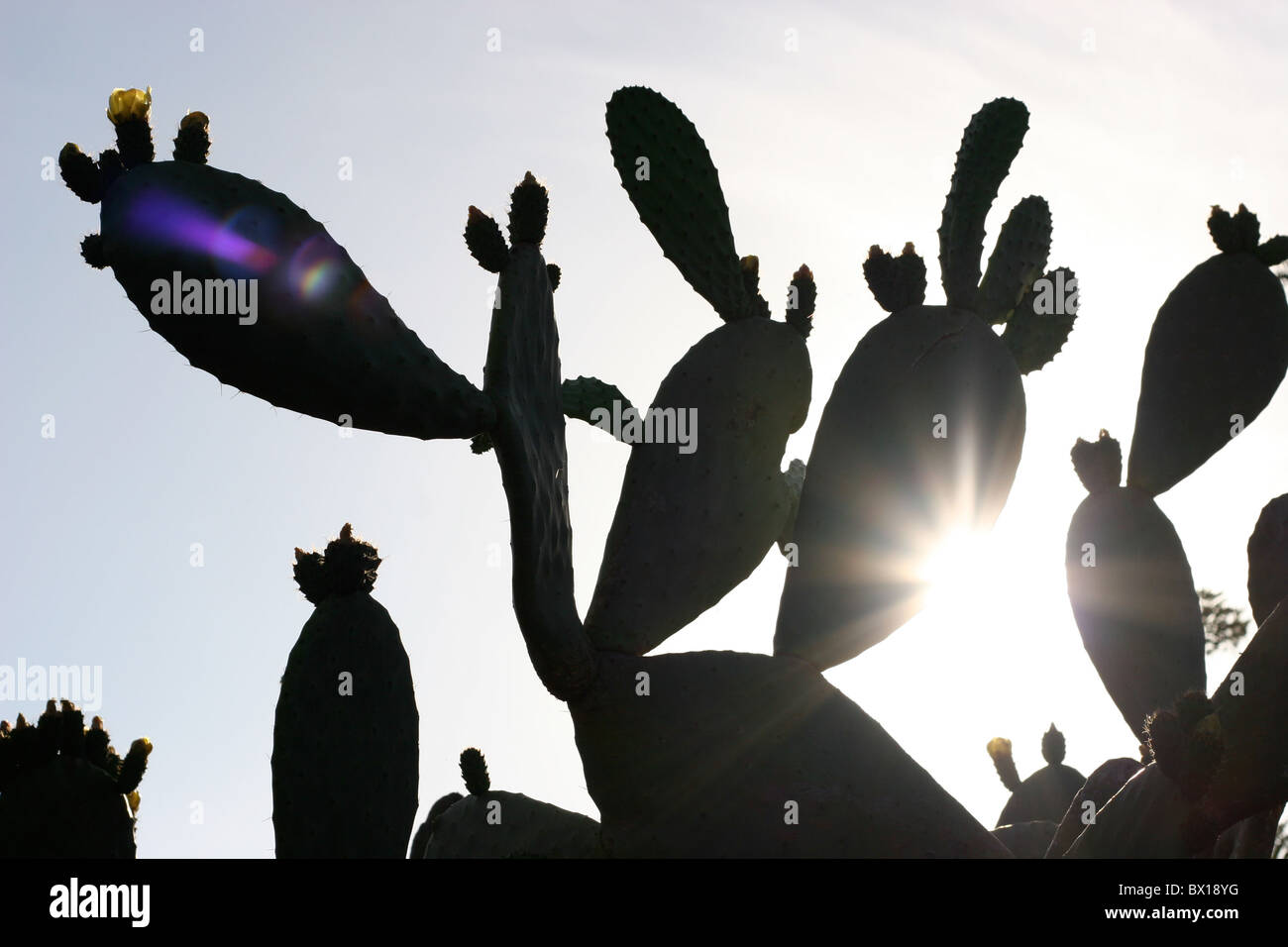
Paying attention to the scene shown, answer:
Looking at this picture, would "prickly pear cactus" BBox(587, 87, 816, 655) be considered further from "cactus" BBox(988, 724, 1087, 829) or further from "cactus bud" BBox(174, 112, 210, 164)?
"cactus" BBox(988, 724, 1087, 829)

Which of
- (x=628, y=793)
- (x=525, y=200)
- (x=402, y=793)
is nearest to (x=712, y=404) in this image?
(x=525, y=200)

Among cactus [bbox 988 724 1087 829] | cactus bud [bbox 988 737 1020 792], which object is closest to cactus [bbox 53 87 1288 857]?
cactus [bbox 988 724 1087 829]

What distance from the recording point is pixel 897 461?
3602 mm

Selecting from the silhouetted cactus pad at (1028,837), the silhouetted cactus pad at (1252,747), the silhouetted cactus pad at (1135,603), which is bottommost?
the silhouetted cactus pad at (1028,837)

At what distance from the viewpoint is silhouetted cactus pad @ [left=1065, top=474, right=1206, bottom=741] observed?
4273 mm

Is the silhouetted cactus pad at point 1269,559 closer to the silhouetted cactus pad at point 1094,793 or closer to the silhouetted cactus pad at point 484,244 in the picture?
the silhouetted cactus pad at point 1094,793

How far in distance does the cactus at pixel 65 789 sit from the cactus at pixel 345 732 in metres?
0.56

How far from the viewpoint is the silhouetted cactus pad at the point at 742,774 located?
3154 millimetres

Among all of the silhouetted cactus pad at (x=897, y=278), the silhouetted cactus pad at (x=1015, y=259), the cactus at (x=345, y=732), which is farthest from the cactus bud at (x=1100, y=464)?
the cactus at (x=345, y=732)

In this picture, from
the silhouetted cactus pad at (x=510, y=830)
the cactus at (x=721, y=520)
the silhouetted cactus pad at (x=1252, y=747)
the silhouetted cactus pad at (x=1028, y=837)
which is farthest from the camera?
the silhouetted cactus pad at (x=1028, y=837)

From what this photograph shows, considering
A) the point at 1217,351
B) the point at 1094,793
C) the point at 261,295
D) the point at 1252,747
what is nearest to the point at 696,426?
the point at 261,295

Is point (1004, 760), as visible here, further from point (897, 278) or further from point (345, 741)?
point (345, 741)

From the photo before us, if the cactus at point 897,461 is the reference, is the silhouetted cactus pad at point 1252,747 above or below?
below
